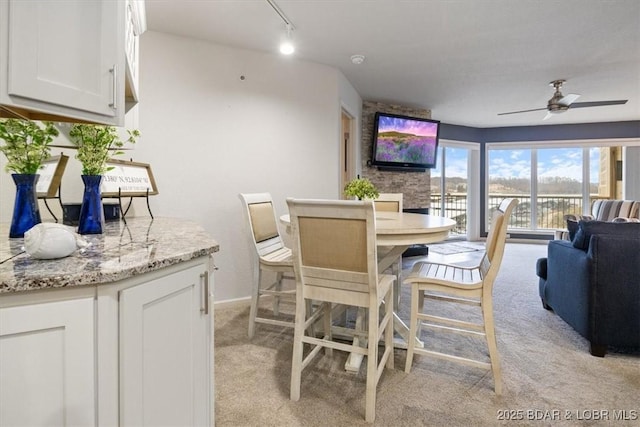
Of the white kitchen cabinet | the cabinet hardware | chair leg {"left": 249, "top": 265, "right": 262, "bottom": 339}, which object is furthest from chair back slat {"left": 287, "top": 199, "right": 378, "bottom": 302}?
chair leg {"left": 249, "top": 265, "right": 262, "bottom": 339}

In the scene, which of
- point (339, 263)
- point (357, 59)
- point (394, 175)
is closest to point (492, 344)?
point (339, 263)

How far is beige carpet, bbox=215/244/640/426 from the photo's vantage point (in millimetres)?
1578

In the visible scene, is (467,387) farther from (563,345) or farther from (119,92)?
(119,92)

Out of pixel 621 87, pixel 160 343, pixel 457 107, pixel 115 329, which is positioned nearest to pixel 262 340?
pixel 160 343

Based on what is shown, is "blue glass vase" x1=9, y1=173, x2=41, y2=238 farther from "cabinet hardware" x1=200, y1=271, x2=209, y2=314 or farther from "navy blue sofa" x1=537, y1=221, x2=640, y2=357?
"navy blue sofa" x1=537, y1=221, x2=640, y2=357

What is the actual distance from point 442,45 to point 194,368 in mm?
3345

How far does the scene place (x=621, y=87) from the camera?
446 centimetres

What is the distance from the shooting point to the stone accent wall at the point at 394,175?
5.20 meters

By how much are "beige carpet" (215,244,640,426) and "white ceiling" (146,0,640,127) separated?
2.41 meters

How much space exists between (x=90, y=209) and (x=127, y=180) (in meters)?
0.89

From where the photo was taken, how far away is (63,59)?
1.02 meters

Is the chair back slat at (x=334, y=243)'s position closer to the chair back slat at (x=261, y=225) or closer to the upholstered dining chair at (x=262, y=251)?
the upholstered dining chair at (x=262, y=251)

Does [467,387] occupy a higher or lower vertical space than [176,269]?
lower

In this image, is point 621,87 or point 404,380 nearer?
point 404,380
